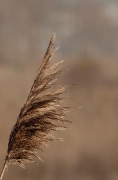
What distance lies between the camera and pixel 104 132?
54.4 ft

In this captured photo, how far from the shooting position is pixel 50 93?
301 centimetres

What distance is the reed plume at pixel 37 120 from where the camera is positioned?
2.95m

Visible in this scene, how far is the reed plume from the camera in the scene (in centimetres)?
295

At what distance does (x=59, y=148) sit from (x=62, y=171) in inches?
37.6

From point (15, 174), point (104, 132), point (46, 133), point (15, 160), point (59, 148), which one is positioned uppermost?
point (104, 132)

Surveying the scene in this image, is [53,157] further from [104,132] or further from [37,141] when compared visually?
[37,141]

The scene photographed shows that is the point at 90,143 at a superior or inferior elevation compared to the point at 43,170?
superior

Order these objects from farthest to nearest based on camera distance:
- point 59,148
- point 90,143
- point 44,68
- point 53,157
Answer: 1. point 90,143
2. point 59,148
3. point 53,157
4. point 44,68

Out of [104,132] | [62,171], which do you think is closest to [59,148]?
[62,171]

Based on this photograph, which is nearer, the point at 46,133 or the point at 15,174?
the point at 46,133

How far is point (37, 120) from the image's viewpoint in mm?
2996

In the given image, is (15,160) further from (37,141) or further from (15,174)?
(15,174)

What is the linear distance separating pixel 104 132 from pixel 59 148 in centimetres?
246

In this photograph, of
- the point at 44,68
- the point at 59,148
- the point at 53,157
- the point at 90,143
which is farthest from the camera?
the point at 90,143
